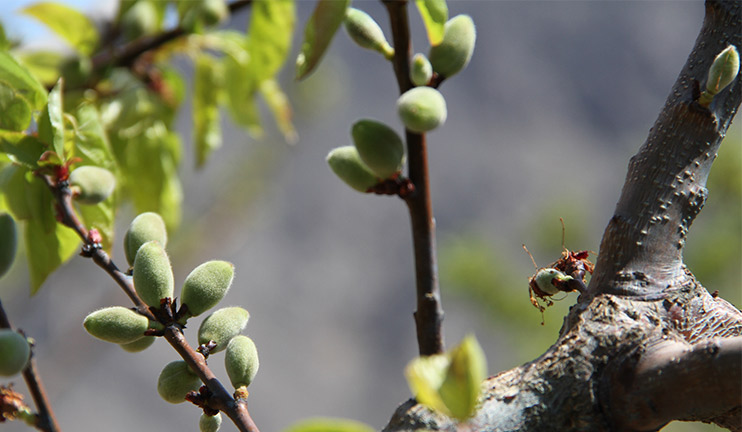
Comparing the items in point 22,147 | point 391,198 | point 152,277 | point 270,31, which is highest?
point 391,198

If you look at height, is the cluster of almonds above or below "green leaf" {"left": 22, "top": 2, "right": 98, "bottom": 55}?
below

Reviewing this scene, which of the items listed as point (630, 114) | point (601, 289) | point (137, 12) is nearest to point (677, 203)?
point (601, 289)

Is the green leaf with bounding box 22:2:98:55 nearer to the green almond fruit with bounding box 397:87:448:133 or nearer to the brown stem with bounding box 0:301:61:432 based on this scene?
the brown stem with bounding box 0:301:61:432

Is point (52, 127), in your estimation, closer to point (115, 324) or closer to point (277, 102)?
point (115, 324)

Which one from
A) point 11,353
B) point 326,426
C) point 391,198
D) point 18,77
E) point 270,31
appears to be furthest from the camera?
→ point 391,198

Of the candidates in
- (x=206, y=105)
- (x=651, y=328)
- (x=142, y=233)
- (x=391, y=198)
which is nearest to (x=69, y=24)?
(x=206, y=105)

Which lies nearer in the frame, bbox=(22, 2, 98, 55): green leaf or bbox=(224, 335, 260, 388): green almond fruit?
bbox=(224, 335, 260, 388): green almond fruit

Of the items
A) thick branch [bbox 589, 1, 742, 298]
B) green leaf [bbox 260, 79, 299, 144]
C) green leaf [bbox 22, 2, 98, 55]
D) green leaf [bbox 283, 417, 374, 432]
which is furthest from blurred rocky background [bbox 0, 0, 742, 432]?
green leaf [bbox 283, 417, 374, 432]

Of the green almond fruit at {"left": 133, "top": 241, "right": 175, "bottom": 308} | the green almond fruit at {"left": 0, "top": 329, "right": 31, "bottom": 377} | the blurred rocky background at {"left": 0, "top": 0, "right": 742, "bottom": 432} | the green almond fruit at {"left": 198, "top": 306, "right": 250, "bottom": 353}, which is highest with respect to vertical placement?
the blurred rocky background at {"left": 0, "top": 0, "right": 742, "bottom": 432}
